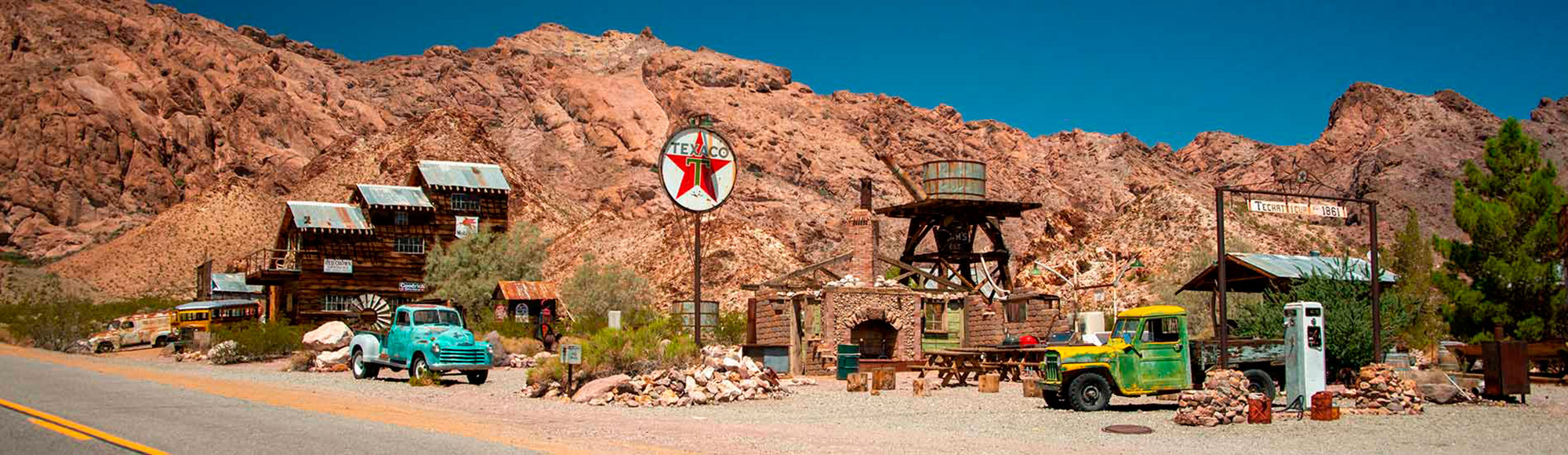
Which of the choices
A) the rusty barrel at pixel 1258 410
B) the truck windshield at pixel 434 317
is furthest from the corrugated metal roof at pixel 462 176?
the rusty barrel at pixel 1258 410

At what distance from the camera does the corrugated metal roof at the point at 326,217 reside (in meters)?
52.4

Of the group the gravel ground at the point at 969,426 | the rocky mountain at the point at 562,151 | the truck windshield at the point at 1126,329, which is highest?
the rocky mountain at the point at 562,151

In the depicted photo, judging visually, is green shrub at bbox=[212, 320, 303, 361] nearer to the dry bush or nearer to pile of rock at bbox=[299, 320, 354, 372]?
pile of rock at bbox=[299, 320, 354, 372]

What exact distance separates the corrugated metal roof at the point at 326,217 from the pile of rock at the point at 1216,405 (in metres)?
43.1

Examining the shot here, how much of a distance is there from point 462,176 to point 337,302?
8.15 meters

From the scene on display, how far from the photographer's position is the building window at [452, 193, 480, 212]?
56094 mm

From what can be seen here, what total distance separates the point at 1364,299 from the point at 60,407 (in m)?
24.7

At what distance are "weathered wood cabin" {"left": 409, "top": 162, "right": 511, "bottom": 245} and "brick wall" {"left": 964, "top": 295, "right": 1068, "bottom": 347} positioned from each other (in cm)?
2845

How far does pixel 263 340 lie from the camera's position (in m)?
38.8

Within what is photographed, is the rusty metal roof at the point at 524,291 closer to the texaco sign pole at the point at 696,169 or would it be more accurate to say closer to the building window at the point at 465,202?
the building window at the point at 465,202

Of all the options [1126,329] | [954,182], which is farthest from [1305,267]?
[954,182]

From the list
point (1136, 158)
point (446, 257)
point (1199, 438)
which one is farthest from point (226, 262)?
point (1136, 158)

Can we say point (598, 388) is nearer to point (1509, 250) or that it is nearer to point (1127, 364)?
point (1127, 364)

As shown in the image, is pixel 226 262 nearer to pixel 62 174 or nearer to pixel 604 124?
pixel 62 174
